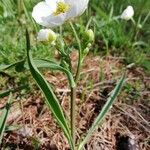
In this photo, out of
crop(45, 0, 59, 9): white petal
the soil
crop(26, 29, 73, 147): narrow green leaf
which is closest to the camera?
crop(26, 29, 73, 147): narrow green leaf

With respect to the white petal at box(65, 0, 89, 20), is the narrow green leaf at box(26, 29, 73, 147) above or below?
below

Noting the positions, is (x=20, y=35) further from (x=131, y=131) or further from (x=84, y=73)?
(x=131, y=131)

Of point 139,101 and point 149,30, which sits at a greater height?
point 149,30

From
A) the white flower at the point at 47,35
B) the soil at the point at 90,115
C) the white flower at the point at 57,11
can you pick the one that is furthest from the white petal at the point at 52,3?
the soil at the point at 90,115

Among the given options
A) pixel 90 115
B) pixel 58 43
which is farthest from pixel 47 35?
pixel 90 115

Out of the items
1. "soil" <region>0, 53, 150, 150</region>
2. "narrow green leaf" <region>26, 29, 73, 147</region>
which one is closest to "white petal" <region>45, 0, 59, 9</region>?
"narrow green leaf" <region>26, 29, 73, 147</region>

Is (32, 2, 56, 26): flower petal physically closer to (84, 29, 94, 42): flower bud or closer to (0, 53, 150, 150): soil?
(84, 29, 94, 42): flower bud

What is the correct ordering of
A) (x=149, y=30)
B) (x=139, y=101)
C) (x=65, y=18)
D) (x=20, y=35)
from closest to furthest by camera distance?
(x=65, y=18) → (x=139, y=101) → (x=20, y=35) → (x=149, y=30)

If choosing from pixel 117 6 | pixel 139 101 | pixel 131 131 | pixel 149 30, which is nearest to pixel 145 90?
pixel 139 101

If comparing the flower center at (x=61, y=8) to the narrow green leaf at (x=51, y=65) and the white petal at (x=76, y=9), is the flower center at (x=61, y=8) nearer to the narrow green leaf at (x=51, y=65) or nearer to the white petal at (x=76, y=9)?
the white petal at (x=76, y=9)
